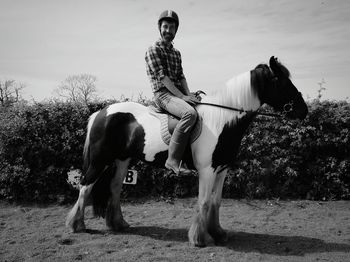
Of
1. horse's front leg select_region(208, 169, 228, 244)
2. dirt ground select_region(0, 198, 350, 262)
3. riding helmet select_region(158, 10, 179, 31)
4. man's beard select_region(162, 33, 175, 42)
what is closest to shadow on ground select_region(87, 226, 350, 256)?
dirt ground select_region(0, 198, 350, 262)

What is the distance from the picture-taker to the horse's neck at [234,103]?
432 cm

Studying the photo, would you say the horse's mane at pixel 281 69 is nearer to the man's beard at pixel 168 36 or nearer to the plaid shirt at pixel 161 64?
the plaid shirt at pixel 161 64

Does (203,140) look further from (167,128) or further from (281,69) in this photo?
(281,69)

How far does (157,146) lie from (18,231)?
2.74 m

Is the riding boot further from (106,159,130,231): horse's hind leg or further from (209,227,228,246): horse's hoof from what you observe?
(106,159,130,231): horse's hind leg

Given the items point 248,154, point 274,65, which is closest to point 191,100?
point 274,65

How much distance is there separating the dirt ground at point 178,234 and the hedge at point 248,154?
37 cm

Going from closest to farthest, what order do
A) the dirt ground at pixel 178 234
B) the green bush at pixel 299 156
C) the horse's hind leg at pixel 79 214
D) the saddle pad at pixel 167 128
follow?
the dirt ground at pixel 178 234, the saddle pad at pixel 167 128, the horse's hind leg at pixel 79 214, the green bush at pixel 299 156

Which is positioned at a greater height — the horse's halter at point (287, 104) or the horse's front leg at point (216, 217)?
the horse's halter at point (287, 104)

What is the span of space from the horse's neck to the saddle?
0.17m

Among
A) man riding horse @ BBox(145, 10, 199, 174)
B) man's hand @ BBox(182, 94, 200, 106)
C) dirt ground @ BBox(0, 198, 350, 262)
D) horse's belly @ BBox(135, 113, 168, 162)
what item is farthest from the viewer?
horse's belly @ BBox(135, 113, 168, 162)

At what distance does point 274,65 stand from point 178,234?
291cm

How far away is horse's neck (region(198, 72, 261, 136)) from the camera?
14.2 ft

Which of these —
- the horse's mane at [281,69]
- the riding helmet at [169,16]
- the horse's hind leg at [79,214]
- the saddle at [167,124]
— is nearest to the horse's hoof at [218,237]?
the saddle at [167,124]
